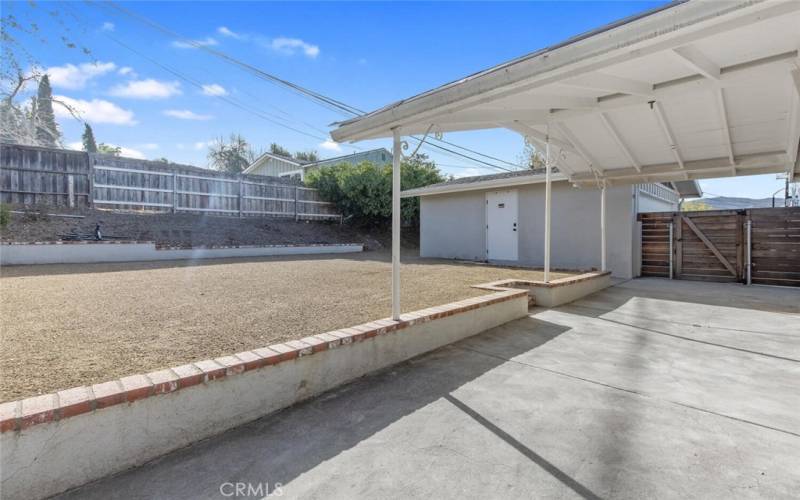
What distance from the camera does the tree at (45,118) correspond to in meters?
15.8

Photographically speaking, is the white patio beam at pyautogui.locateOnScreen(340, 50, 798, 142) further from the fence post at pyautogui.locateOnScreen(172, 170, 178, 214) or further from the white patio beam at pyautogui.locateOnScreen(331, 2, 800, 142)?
the fence post at pyautogui.locateOnScreen(172, 170, 178, 214)

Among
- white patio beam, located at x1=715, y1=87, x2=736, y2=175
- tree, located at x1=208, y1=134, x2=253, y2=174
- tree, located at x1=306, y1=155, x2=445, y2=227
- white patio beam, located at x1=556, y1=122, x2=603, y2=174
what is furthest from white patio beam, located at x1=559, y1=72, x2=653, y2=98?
tree, located at x1=208, y1=134, x2=253, y2=174

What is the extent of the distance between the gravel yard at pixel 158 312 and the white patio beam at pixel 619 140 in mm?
2720

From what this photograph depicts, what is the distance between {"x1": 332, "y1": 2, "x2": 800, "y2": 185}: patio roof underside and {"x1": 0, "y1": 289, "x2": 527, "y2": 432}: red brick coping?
2.00 metres

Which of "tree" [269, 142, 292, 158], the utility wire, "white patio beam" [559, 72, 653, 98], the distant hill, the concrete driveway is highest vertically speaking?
"tree" [269, 142, 292, 158]

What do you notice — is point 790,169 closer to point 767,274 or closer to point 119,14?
point 767,274

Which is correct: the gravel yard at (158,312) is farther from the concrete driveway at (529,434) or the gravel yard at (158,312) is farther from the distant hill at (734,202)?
the distant hill at (734,202)

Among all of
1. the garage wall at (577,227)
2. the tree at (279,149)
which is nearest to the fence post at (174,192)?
the garage wall at (577,227)

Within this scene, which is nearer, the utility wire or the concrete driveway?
the concrete driveway

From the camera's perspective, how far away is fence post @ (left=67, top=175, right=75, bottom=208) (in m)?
10.9

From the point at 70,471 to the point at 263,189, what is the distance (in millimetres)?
14434

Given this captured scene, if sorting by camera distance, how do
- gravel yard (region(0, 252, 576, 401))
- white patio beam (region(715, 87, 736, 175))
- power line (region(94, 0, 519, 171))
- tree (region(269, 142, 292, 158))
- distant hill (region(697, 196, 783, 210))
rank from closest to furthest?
1. gravel yard (region(0, 252, 576, 401))
2. white patio beam (region(715, 87, 736, 175))
3. power line (region(94, 0, 519, 171))
4. distant hill (region(697, 196, 783, 210))
5. tree (region(269, 142, 292, 158))

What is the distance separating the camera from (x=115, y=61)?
13.7 m

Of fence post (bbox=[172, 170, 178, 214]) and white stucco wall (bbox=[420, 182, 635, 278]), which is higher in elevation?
fence post (bbox=[172, 170, 178, 214])
